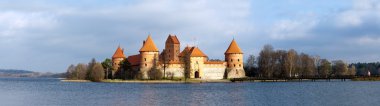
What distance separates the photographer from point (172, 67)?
74.8m

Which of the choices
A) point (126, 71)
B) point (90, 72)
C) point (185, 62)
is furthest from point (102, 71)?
point (185, 62)

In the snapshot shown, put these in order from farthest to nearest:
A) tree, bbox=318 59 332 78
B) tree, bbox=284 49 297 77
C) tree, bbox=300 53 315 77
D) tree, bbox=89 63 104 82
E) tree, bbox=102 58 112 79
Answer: tree, bbox=318 59 332 78
tree, bbox=300 53 315 77
tree, bbox=102 58 112 79
tree, bbox=284 49 297 77
tree, bbox=89 63 104 82

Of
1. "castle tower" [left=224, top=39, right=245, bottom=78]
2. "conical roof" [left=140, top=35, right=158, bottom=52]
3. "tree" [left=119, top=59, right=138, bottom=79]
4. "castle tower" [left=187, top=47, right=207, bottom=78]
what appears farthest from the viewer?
"castle tower" [left=224, top=39, right=245, bottom=78]

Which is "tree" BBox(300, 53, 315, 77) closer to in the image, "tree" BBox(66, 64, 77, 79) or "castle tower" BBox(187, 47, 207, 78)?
"castle tower" BBox(187, 47, 207, 78)

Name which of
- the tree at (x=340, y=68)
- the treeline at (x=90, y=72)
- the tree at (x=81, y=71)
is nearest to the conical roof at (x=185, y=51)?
the treeline at (x=90, y=72)

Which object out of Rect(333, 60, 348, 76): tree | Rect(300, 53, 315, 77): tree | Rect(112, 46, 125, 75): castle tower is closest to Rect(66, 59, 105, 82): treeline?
Rect(112, 46, 125, 75): castle tower

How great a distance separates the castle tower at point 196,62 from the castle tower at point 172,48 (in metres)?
3.38

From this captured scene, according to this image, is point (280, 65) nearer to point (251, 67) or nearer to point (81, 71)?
point (251, 67)

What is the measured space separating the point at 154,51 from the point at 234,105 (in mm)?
47358

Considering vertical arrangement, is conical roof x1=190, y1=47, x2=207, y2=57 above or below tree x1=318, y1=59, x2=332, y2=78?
above

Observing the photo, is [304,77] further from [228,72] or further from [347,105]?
[347,105]

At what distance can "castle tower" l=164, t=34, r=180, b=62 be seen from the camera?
78375mm

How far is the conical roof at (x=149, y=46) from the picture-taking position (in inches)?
2900

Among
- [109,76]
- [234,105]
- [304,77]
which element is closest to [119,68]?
[109,76]
